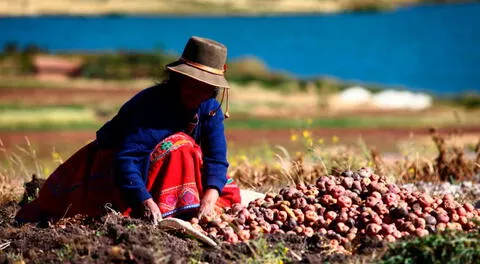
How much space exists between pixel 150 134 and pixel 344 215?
116 centimetres

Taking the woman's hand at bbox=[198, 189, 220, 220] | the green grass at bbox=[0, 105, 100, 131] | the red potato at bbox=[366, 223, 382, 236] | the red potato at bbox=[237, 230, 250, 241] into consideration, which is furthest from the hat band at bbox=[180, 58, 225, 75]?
the green grass at bbox=[0, 105, 100, 131]

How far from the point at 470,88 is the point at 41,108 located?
1603 cm

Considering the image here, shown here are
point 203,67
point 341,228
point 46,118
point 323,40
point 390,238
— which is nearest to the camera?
point 390,238

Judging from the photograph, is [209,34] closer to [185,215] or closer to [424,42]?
[424,42]

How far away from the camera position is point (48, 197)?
5.71 metres

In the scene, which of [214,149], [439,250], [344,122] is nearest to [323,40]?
[344,122]

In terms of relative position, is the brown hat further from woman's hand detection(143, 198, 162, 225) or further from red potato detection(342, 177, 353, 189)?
red potato detection(342, 177, 353, 189)

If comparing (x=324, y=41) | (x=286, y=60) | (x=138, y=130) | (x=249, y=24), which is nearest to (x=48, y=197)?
(x=138, y=130)

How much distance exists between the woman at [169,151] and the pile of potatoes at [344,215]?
22 centimetres

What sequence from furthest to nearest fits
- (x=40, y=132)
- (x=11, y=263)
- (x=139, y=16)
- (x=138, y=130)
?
(x=139, y=16) < (x=40, y=132) < (x=138, y=130) < (x=11, y=263)

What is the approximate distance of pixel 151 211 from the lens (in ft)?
16.6

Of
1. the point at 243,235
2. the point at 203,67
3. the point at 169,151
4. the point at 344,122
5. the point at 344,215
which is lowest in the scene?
the point at 344,122

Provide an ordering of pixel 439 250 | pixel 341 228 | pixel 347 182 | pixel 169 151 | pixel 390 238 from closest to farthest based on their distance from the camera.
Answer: pixel 439 250, pixel 390 238, pixel 341 228, pixel 169 151, pixel 347 182

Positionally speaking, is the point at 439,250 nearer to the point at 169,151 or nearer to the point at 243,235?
the point at 243,235
